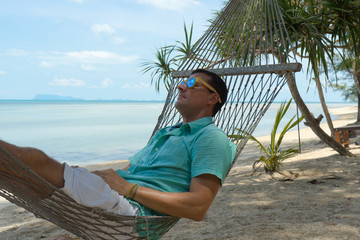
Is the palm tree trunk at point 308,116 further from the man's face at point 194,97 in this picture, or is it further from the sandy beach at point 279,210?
the man's face at point 194,97

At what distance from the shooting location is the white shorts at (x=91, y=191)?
1278mm

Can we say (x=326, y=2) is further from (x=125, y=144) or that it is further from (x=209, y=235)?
(x=125, y=144)

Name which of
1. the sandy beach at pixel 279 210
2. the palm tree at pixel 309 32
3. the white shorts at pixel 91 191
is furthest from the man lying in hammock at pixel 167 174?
the palm tree at pixel 309 32

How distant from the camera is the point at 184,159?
5.06 feet

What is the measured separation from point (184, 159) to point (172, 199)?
0.74 ft

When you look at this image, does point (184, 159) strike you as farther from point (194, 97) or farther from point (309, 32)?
point (309, 32)

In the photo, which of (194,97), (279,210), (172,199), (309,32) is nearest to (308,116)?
(309,32)

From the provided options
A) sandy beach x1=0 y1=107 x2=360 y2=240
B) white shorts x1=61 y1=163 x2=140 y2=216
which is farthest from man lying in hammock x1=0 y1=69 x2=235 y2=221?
sandy beach x1=0 y1=107 x2=360 y2=240

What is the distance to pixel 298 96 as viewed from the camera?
417 cm

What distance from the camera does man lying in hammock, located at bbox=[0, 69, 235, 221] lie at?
1273mm

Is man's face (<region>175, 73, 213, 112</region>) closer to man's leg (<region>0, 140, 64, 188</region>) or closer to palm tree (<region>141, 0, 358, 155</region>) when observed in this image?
man's leg (<region>0, 140, 64, 188</region>)

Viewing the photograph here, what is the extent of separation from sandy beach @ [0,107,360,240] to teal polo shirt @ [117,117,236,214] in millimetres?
987

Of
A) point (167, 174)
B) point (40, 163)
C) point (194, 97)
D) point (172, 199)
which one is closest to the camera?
point (40, 163)

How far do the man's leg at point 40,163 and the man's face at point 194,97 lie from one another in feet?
2.18
